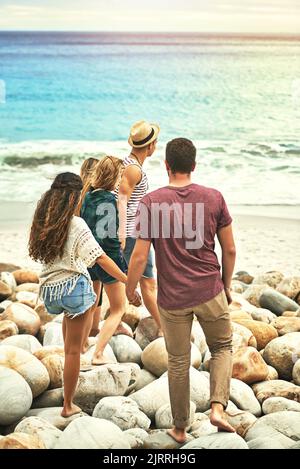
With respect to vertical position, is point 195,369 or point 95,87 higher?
point 195,369

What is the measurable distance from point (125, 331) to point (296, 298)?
77.4 inches

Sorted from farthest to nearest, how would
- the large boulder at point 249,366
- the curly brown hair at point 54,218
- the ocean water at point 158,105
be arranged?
the ocean water at point 158,105 → the large boulder at point 249,366 → the curly brown hair at point 54,218

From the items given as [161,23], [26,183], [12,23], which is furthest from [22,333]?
[12,23]

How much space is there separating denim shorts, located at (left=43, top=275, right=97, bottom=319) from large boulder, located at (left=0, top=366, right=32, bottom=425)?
512 mm

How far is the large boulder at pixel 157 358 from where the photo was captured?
5.22 metres

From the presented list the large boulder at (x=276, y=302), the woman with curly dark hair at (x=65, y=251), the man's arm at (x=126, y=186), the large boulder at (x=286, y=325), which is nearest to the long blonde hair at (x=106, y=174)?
the man's arm at (x=126, y=186)

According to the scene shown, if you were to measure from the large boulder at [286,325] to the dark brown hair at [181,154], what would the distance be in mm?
2347

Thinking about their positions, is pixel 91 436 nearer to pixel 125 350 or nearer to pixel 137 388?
pixel 137 388

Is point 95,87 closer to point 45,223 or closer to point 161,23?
point 161,23

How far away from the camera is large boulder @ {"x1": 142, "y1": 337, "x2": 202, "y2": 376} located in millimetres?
5223

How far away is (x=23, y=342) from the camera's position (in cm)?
546

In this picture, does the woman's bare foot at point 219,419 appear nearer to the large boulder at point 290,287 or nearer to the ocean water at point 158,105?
the large boulder at point 290,287

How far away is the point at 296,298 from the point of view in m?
7.09
